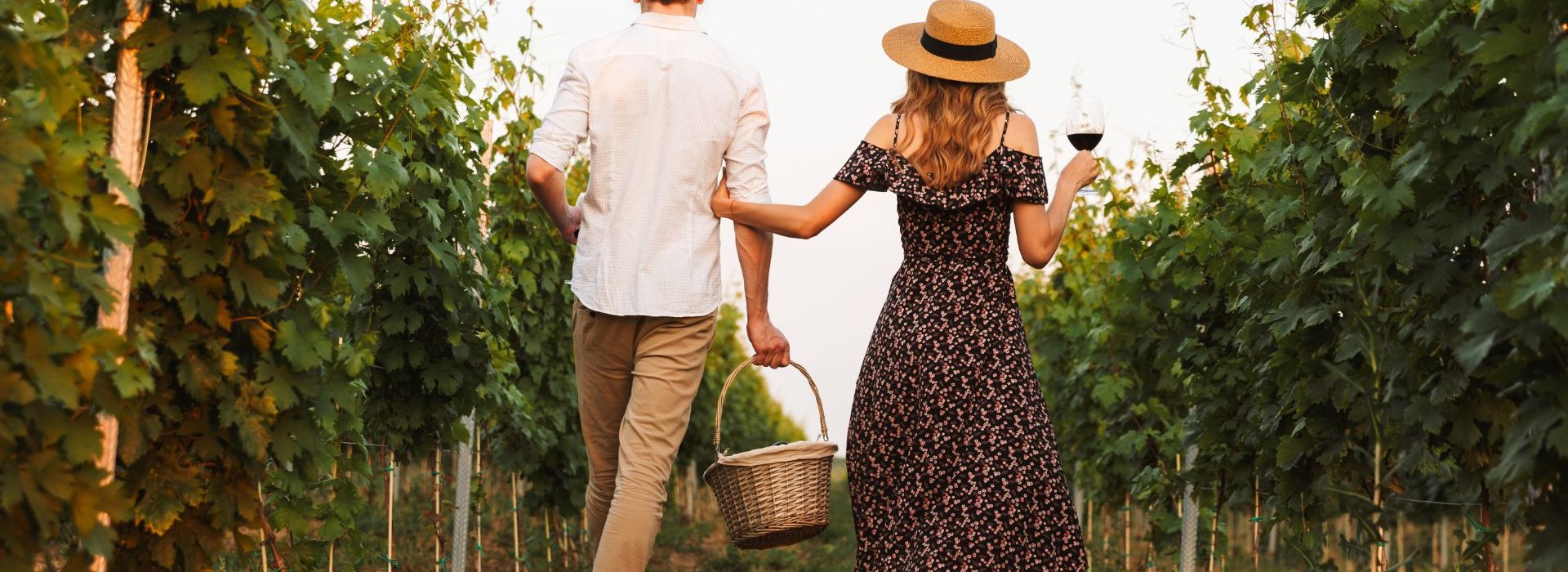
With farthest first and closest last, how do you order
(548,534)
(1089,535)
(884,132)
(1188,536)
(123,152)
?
(1089,535), (548,534), (1188,536), (884,132), (123,152)

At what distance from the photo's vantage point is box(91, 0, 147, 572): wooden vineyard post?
2.89 metres

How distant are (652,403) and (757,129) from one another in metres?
0.82

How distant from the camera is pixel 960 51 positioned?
13.3 ft

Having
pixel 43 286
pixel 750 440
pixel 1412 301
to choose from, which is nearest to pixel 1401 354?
pixel 1412 301

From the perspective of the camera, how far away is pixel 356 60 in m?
3.52

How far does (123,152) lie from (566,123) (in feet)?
4.37

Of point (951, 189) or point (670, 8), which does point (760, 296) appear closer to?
point (951, 189)

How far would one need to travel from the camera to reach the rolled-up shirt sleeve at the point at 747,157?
417cm

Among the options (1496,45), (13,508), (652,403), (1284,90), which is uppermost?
(1284,90)

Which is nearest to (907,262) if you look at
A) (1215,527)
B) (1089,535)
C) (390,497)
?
(390,497)

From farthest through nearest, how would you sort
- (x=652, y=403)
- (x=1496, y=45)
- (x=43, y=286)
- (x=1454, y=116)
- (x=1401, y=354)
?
(x=652, y=403) < (x=1401, y=354) < (x=1454, y=116) < (x=1496, y=45) < (x=43, y=286)

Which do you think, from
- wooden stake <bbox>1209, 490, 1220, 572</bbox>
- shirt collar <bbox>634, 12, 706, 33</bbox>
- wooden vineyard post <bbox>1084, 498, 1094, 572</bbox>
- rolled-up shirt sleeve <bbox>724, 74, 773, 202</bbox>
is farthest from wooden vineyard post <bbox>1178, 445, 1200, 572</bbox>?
shirt collar <bbox>634, 12, 706, 33</bbox>

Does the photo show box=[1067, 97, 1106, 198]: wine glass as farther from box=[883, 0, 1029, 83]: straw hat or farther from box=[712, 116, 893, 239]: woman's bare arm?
box=[712, 116, 893, 239]: woman's bare arm

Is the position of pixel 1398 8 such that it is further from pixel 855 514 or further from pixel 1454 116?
pixel 855 514
